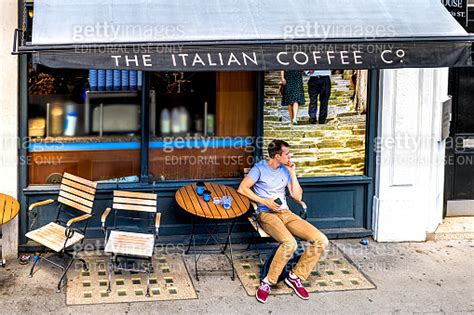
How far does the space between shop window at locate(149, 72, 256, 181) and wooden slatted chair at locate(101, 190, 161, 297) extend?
59cm

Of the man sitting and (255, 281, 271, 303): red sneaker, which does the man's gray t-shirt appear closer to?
the man sitting

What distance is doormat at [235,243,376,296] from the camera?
8.27 metres

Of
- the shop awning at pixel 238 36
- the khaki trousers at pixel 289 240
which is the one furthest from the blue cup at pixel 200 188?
the shop awning at pixel 238 36

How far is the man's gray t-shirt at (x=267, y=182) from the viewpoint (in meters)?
8.57

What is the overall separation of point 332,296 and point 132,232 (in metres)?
2.41

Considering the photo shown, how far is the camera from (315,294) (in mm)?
8117

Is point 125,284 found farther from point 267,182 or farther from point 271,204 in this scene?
point 267,182

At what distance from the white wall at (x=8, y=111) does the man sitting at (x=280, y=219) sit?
101 inches

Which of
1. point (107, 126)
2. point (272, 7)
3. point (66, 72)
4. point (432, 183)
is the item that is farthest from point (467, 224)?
point (66, 72)

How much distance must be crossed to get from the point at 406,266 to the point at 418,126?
177 centimetres

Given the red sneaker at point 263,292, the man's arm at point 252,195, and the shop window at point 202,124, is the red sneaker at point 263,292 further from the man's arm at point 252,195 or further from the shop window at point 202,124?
the shop window at point 202,124

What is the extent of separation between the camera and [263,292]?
793 centimetres

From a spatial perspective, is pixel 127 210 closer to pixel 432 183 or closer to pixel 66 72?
pixel 66 72

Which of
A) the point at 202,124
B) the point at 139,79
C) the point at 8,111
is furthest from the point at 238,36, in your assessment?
the point at 8,111
